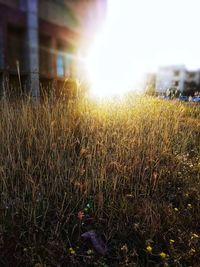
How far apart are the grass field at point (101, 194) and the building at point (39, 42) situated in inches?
44.1

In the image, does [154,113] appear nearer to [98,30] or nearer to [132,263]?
[132,263]

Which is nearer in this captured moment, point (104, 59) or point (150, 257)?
point (150, 257)

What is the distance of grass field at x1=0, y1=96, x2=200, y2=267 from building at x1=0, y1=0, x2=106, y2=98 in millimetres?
1120

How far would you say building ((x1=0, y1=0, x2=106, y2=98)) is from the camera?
334 cm

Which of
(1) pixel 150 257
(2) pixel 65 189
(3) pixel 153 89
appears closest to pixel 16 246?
(2) pixel 65 189

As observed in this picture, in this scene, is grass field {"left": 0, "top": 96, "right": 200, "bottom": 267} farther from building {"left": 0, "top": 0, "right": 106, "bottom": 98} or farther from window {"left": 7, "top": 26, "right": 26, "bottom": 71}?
window {"left": 7, "top": 26, "right": 26, "bottom": 71}

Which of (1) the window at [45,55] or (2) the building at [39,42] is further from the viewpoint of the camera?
(1) the window at [45,55]

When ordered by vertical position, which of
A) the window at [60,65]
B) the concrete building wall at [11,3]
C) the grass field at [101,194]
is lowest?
the grass field at [101,194]

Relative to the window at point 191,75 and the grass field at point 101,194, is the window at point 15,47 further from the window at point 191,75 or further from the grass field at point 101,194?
the window at point 191,75

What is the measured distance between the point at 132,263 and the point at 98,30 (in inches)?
218

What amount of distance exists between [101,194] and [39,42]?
130 inches

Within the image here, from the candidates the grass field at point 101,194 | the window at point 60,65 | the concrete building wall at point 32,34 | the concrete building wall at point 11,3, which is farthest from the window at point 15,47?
the grass field at point 101,194

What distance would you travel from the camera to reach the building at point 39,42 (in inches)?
132

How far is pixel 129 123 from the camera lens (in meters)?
2.11
